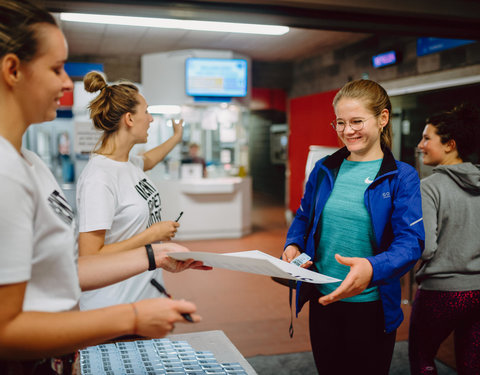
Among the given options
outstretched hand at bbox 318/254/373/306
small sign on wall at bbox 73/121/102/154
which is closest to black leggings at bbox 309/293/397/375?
outstretched hand at bbox 318/254/373/306

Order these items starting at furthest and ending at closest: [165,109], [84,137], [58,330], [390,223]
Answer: [165,109] → [84,137] → [390,223] → [58,330]

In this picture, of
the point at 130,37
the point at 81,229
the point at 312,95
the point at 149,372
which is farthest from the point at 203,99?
the point at 149,372

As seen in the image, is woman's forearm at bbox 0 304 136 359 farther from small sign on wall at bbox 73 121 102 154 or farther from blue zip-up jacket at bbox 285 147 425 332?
small sign on wall at bbox 73 121 102 154

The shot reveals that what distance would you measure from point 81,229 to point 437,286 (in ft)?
5.73

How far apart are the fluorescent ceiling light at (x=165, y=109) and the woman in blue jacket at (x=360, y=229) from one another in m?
6.39

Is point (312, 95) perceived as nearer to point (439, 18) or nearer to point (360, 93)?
point (439, 18)

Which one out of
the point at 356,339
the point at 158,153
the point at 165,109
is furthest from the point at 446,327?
the point at 165,109

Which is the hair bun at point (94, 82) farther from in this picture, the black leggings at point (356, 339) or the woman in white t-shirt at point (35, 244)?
the black leggings at point (356, 339)

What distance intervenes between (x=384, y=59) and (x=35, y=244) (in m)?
6.45

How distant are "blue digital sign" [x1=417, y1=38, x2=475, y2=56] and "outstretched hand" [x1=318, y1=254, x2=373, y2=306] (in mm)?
4594

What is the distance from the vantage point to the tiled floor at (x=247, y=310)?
345 cm

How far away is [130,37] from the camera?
23.0 ft

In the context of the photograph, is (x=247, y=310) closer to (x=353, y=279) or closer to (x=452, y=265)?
(x=452, y=265)

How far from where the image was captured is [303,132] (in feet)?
28.6
